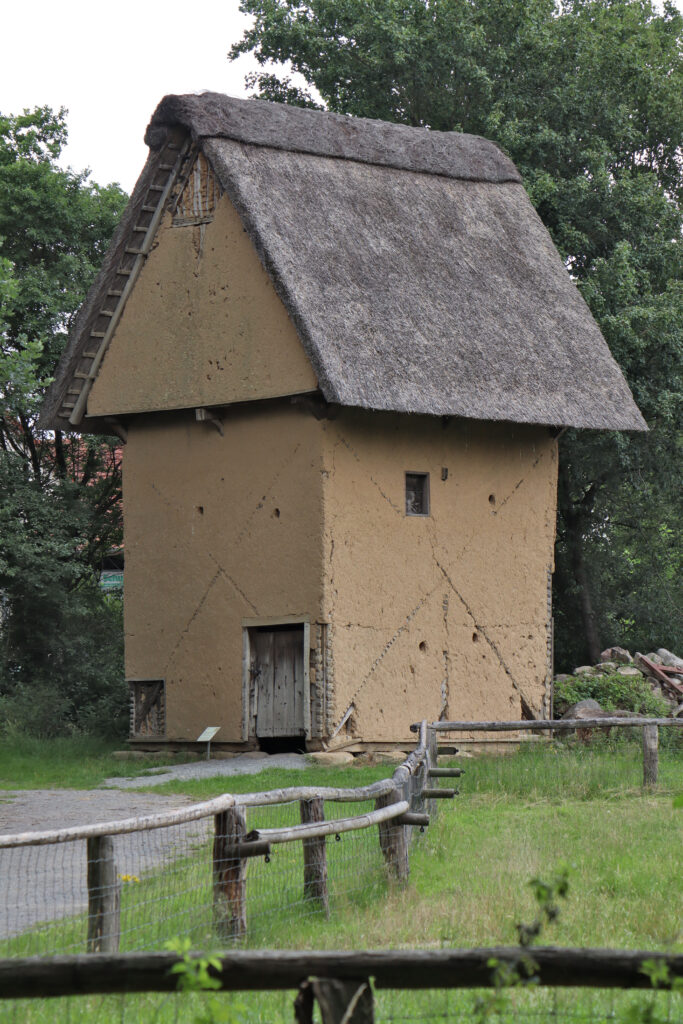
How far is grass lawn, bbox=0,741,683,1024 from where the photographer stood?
642 cm

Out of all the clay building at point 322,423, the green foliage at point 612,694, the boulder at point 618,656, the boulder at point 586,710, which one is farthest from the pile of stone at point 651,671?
the clay building at point 322,423

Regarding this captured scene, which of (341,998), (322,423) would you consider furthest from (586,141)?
(341,998)

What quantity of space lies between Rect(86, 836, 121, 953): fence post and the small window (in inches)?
519

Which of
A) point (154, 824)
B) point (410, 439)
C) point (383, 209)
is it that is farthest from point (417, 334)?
point (154, 824)

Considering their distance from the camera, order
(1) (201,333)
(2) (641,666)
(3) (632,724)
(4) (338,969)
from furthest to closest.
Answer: (2) (641,666) < (1) (201,333) < (3) (632,724) < (4) (338,969)

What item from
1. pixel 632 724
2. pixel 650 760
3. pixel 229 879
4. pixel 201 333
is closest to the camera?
pixel 229 879

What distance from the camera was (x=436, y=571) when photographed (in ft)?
65.9

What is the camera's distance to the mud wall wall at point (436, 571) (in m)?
19.2

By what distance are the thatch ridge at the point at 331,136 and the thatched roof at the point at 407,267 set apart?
25 mm

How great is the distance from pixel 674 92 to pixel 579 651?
10836mm

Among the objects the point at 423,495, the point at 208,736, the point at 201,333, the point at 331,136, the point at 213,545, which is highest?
the point at 331,136

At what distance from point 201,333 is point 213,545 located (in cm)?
308

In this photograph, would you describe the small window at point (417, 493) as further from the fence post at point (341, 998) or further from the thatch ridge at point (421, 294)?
the fence post at point (341, 998)

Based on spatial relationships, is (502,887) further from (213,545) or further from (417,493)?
(213,545)
